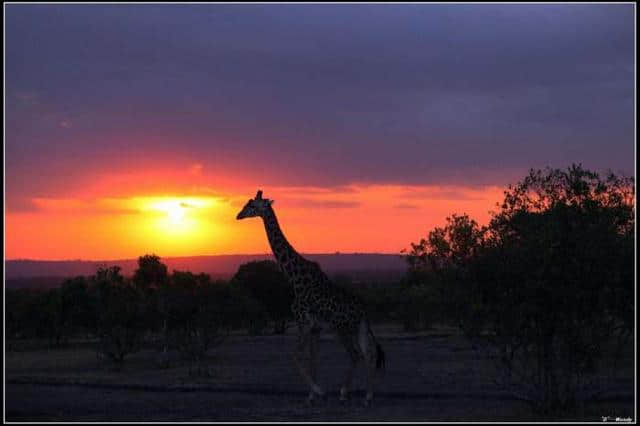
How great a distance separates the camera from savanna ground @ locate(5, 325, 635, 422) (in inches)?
769

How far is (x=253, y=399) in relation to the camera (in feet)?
75.9

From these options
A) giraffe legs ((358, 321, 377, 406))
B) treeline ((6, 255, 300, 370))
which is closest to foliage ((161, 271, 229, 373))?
treeline ((6, 255, 300, 370))

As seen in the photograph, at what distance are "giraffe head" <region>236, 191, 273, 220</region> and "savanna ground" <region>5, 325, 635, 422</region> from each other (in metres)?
4.56

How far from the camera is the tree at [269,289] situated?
216ft

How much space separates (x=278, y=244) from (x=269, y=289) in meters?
44.6

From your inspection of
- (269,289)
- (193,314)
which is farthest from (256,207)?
(269,289)

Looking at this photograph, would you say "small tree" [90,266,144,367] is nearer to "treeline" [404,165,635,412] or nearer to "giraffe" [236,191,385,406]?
"giraffe" [236,191,385,406]

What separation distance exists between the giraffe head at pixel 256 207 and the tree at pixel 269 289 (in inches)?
1530

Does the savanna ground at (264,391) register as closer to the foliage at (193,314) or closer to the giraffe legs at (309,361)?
the giraffe legs at (309,361)

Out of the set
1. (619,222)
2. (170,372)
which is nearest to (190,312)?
(170,372)

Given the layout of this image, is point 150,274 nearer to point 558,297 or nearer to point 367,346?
point 367,346

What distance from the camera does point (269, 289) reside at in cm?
6769

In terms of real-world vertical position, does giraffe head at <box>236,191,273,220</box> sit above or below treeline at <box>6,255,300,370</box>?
above

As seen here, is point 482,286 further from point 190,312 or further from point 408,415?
point 190,312
